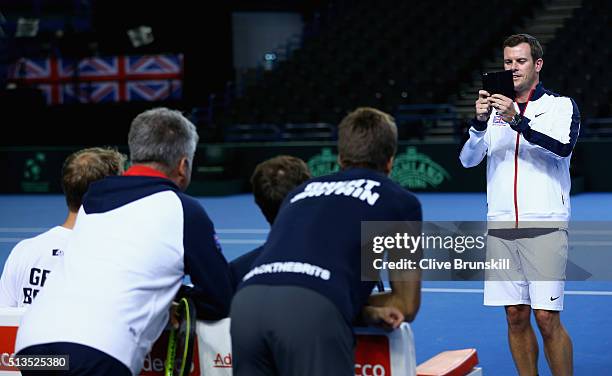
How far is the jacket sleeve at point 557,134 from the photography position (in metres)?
4.63

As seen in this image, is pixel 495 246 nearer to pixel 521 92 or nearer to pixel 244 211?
pixel 521 92

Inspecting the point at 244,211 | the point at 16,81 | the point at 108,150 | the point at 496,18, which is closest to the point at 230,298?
the point at 108,150

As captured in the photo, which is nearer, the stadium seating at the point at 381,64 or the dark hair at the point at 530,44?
the dark hair at the point at 530,44

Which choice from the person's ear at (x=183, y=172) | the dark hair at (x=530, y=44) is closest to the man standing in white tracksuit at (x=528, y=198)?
the dark hair at (x=530, y=44)

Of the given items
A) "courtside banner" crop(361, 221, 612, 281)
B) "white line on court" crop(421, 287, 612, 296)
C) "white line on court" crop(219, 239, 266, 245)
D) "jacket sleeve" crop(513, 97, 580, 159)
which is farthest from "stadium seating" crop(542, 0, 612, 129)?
"jacket sleeve" crop(513, 97, 580, 159)

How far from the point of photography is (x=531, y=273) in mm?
4773

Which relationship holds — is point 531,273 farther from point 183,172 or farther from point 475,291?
point 475,291

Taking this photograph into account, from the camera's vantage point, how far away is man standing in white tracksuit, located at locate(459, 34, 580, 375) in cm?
471

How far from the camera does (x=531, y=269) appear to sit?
4.77 m

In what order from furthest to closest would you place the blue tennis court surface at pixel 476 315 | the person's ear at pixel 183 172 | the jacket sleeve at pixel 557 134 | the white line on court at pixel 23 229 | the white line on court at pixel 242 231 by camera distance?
the white line on court at pixel 23 229
the white line on court at pixel 242 231
the blue tennis court surface at pixel 476 315
the jacket sleeve at pixel 557 134
the person's ear at pixel 183 172

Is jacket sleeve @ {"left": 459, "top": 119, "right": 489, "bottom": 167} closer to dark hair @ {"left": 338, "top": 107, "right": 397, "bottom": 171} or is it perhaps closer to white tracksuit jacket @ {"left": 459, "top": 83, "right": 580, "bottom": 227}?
white tracksuit jacket @ {"left": 459, "top": 83, "right": 580, "bottom": 227}

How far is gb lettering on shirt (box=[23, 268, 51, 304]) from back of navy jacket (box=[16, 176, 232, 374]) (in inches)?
24.7

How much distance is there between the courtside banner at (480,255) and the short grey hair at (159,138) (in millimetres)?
748

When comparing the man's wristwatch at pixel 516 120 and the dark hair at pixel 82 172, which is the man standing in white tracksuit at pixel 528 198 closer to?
the man's wristwatch at pixel 516 120
